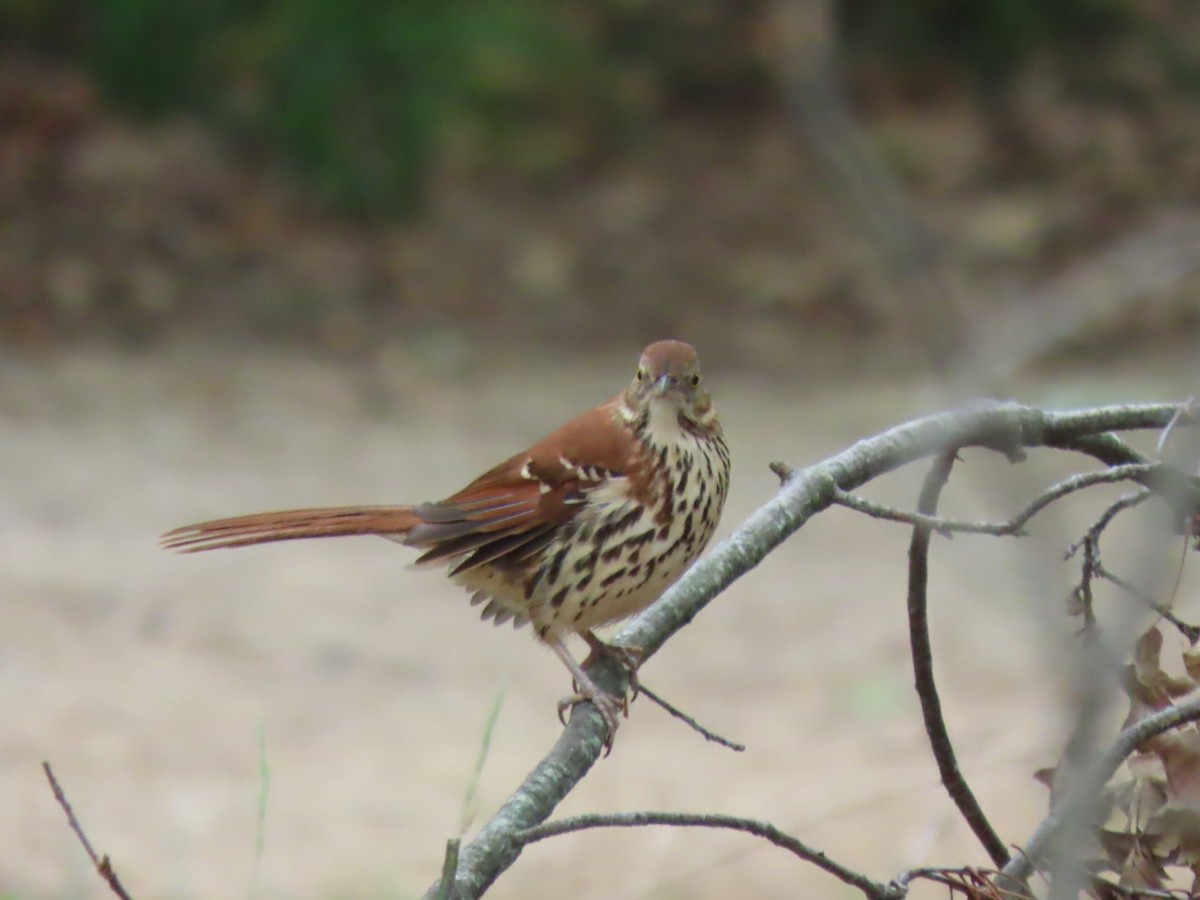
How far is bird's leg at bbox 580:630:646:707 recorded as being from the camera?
229 centimetres

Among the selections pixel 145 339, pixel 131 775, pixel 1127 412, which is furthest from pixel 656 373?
pixel 145 339

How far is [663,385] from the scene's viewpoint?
9.11 ft

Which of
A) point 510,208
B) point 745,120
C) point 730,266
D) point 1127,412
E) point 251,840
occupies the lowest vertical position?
point 1127,412

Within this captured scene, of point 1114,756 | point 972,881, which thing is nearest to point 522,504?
point 972,881

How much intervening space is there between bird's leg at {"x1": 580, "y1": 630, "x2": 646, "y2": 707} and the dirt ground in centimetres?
57

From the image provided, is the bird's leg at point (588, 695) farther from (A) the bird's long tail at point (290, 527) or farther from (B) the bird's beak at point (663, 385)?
(B) the bird's beak at point (663, 385)

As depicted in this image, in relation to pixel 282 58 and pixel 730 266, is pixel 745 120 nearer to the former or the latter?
pixel 730 266


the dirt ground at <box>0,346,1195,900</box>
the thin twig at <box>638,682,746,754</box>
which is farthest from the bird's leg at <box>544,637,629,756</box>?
the dirt ground at <box>0,346,1195,900</box>

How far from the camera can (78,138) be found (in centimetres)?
1000

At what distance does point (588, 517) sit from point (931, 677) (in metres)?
0.94

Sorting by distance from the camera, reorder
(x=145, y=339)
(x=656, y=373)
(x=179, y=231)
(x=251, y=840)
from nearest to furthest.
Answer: (x=656, y=373) → (x=251, y=840) → (x=145, y=339) → (x=179, y=231)

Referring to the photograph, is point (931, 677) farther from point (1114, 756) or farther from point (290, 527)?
point (290, 527)

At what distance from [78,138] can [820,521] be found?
16.7ft

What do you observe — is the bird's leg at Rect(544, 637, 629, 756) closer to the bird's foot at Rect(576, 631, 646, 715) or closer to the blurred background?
the bird's foot at Rect(576, 631, 646, 715)
